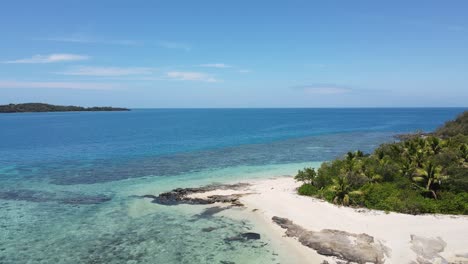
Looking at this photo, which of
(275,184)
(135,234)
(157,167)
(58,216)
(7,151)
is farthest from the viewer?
(7,151)

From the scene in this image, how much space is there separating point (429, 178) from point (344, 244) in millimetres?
13161

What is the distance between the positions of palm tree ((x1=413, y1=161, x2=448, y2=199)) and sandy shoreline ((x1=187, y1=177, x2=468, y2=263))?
3415mm

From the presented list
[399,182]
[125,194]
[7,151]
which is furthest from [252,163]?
[7,151]

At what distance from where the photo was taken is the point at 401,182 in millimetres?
33500

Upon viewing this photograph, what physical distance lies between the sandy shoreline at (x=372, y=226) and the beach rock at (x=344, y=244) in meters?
0.49

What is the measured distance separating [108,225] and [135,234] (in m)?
3.58

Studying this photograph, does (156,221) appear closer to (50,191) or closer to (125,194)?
(125,194)

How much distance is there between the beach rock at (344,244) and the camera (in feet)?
73.0

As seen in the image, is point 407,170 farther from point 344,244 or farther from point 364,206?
point 344,244

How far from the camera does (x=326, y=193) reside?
3500cm

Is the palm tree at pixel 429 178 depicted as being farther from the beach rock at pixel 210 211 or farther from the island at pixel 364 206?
the beach rock at pixel 210 211

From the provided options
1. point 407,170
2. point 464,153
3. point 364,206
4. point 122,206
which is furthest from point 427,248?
point 122,206

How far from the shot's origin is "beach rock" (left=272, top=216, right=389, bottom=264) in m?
22.3

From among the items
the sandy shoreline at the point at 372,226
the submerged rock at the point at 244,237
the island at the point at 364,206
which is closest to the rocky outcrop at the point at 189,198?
the island at the point at 364,206
